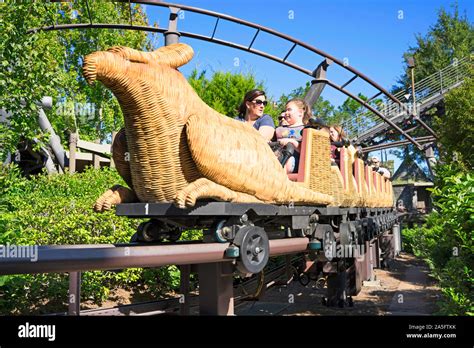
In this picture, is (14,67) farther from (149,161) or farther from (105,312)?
(149,161)

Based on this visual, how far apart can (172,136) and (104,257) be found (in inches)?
28.9

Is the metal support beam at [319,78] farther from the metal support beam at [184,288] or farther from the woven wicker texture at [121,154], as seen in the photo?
the woven wicker texture at [121,154]

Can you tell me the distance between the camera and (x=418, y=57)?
3209 centimetres

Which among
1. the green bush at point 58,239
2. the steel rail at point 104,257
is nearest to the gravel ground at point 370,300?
the green bush at point 58,239

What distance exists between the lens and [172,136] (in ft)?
7.83

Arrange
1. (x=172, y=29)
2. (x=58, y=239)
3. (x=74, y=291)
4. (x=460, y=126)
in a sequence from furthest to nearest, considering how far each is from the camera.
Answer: (x=460, y=126), (x=172, y=29), (x=58, y=239), (x=74, y=291)

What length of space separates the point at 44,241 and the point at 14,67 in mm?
2059

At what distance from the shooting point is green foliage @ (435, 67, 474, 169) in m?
8.18

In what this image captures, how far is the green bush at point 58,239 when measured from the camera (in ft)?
16.5

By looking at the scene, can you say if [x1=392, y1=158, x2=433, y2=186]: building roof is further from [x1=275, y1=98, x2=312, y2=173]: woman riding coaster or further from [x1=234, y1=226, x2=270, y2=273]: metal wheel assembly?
[x1=234, y1=226, x2=270, y2=273]: metal wheel assembly

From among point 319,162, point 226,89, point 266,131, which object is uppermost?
point 226,89

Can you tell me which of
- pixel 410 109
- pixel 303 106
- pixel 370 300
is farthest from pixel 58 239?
pixel 410 109

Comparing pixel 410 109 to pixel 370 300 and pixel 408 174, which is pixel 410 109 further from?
pixel 408 174

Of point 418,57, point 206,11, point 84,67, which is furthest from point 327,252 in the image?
point 418,57
